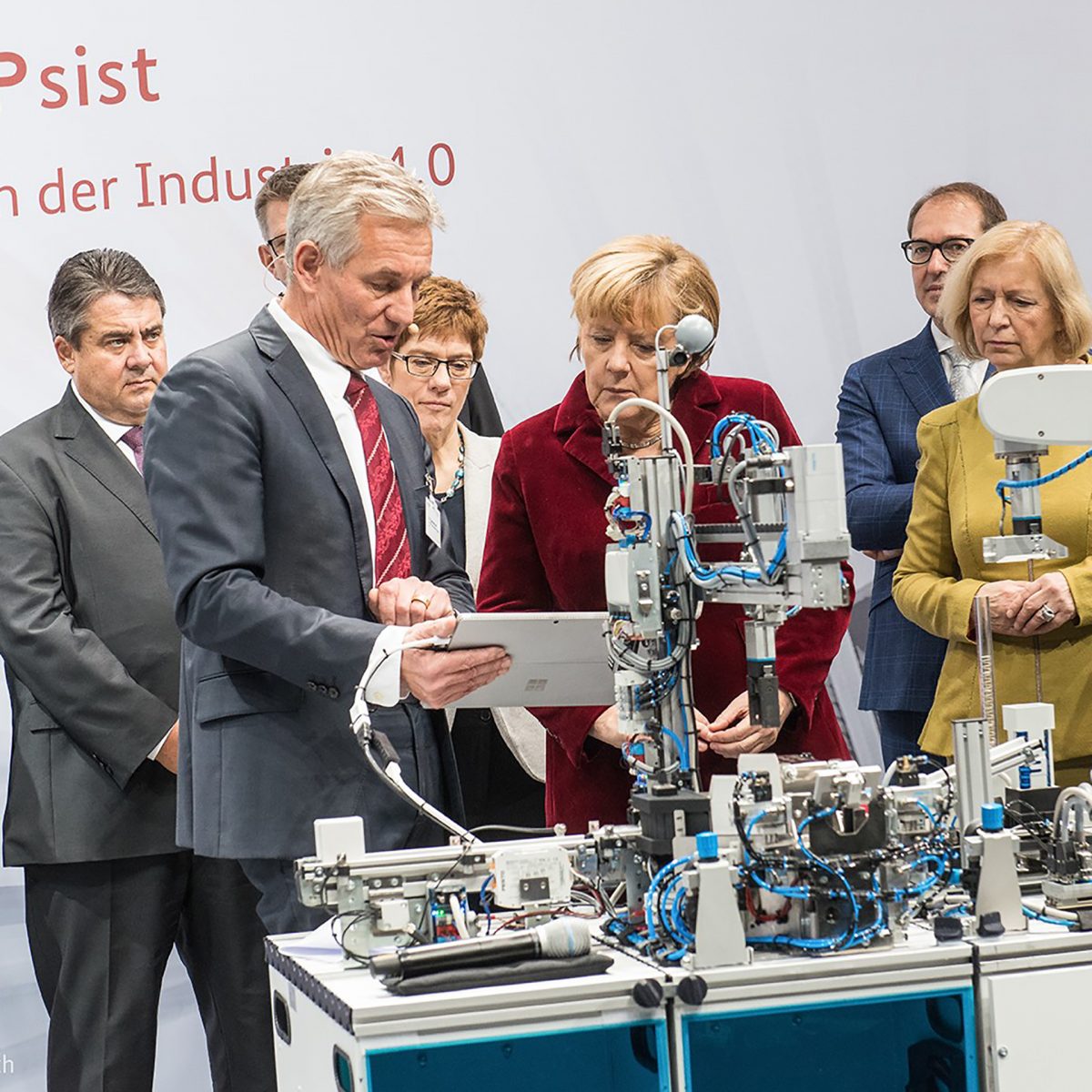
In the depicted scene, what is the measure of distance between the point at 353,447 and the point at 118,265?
1.32 metres

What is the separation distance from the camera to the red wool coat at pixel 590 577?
2631 mm

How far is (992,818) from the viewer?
1.96 meters

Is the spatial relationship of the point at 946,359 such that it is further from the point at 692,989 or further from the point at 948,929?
the point at 692,989

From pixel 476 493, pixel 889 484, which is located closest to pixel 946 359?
pixel 889 484

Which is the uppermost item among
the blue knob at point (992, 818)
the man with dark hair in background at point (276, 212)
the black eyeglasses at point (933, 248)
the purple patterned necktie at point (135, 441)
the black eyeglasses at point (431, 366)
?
the man with dark hair in background at point (276, 212)

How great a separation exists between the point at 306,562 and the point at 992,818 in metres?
0.98

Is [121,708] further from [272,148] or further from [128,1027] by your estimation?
[272,148]

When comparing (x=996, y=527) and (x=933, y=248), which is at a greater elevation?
(x=933, y=248)

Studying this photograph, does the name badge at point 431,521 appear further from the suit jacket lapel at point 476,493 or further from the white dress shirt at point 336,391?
the suit jacket lapel at point 476,493

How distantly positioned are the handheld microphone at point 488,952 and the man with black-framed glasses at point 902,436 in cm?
160

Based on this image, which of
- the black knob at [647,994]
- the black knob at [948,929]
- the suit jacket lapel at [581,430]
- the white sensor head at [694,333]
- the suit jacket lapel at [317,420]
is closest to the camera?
the black knob at [647,994]

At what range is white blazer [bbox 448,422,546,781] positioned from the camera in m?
3.41

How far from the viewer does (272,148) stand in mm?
3939

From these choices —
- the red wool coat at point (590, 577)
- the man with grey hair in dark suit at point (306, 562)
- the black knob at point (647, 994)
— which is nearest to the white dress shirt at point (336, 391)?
the man with grey hair in dark suit at point (306, 562)
